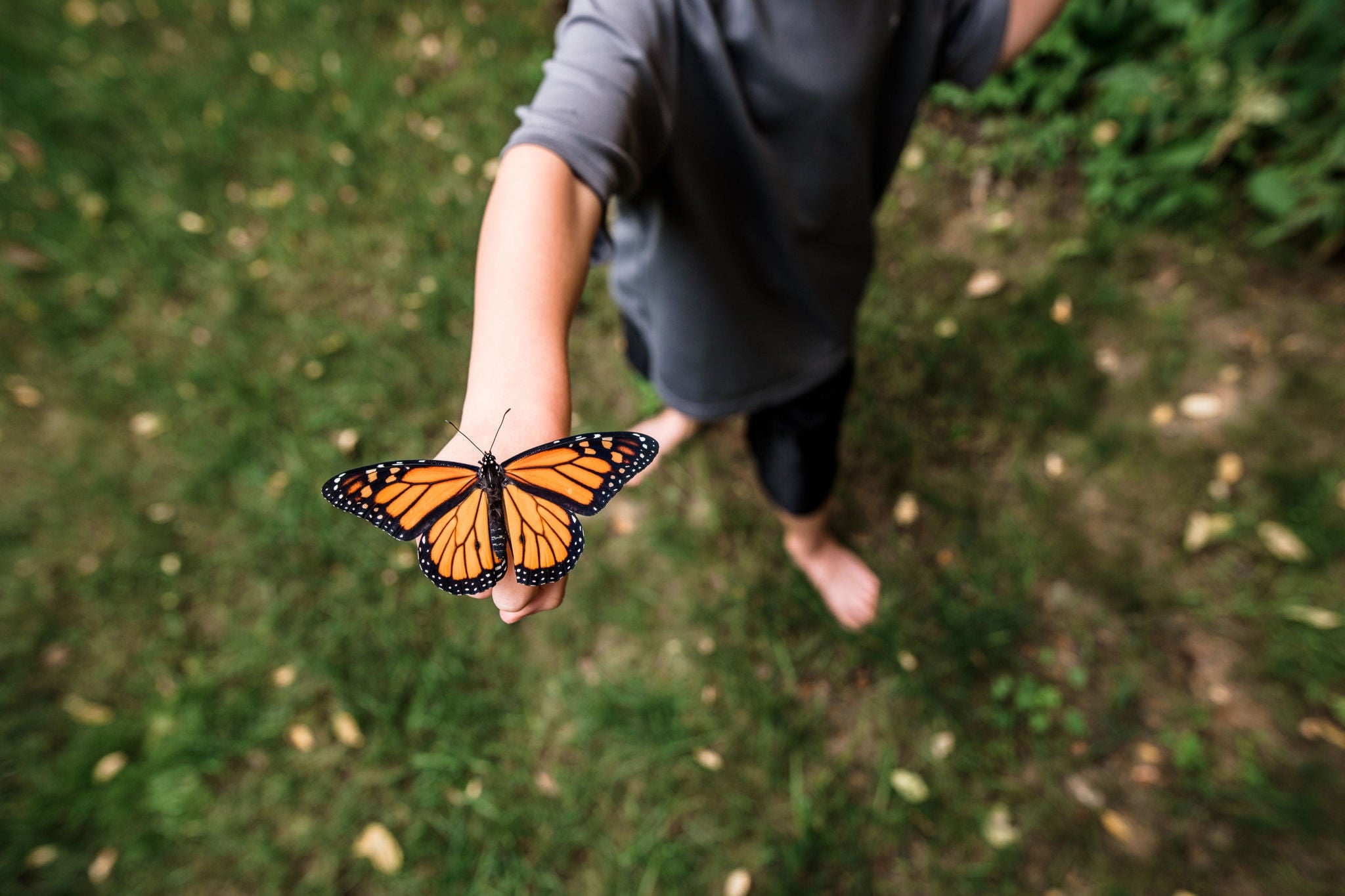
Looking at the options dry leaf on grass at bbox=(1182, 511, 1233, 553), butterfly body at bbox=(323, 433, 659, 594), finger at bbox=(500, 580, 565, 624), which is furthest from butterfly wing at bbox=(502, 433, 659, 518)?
dry leaf on grass at bbox=(1182, 511, 1233, 553)

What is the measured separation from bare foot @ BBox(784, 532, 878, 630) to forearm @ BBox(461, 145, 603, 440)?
1.63 meters

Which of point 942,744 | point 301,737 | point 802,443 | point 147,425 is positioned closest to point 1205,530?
point 942,744

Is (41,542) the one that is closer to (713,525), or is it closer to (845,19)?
(713,525)

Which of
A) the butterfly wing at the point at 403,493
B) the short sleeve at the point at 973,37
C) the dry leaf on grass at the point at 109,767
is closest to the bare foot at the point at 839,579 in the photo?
the short sleeve at the point at 973,37

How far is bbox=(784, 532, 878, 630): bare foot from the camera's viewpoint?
2465mm

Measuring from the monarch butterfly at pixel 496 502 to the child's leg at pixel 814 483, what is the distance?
3.25ft

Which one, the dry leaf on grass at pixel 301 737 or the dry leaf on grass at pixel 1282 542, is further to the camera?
the dry leaf on grass at pixel 301 737

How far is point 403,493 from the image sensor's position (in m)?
1.10

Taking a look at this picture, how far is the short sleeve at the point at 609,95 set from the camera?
40.7 inches

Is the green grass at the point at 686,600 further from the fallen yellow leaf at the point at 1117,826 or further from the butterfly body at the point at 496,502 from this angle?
the butterfly body at the point at 496,502

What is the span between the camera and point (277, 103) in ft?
12.8

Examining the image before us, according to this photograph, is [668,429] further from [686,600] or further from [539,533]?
[539,533]

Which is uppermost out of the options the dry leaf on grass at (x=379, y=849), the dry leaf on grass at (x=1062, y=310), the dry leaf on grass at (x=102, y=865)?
the dry leaf on grass at (x=1062, y=310)

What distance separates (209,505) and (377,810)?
A: 1.56 meters
